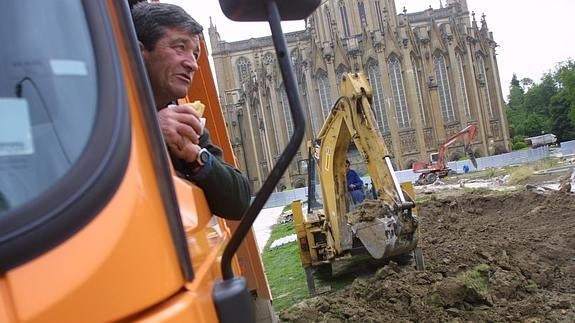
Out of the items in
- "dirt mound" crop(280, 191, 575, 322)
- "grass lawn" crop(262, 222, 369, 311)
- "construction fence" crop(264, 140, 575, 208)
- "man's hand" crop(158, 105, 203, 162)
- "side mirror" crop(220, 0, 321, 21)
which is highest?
"side mirror" crop(220, 0, 321, 21)

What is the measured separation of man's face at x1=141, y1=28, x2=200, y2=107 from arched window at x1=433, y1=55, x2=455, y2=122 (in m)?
52.6

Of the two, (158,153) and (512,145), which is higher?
(158,153)

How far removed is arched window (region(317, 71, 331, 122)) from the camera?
173ft

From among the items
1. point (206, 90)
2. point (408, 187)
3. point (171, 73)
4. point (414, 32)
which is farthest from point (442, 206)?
point (414, 32)

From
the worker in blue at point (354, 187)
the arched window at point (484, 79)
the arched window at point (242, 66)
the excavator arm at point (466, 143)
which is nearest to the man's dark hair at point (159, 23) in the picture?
the worker in blue at point (354, 187)

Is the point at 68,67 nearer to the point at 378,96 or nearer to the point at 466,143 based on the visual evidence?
the point at 466,143

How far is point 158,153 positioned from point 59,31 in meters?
0.33

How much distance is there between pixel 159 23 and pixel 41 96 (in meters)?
0.86

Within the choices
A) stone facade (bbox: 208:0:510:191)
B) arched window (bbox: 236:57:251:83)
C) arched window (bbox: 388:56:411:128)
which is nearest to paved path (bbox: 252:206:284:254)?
stone facade (bbox: 208:0:510:191)

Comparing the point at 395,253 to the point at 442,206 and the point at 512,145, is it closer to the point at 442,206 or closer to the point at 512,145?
the point at 442,206

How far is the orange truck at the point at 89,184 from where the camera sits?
3.54ft

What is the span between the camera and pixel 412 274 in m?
8.23

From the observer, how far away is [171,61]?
2.00 metres

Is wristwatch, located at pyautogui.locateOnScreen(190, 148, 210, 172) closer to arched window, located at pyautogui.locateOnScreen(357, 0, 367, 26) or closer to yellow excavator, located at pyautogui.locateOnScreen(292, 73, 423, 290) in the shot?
yellow excavator, located at pyautogui.locateOnScreen(292, 73, 423, 290)
